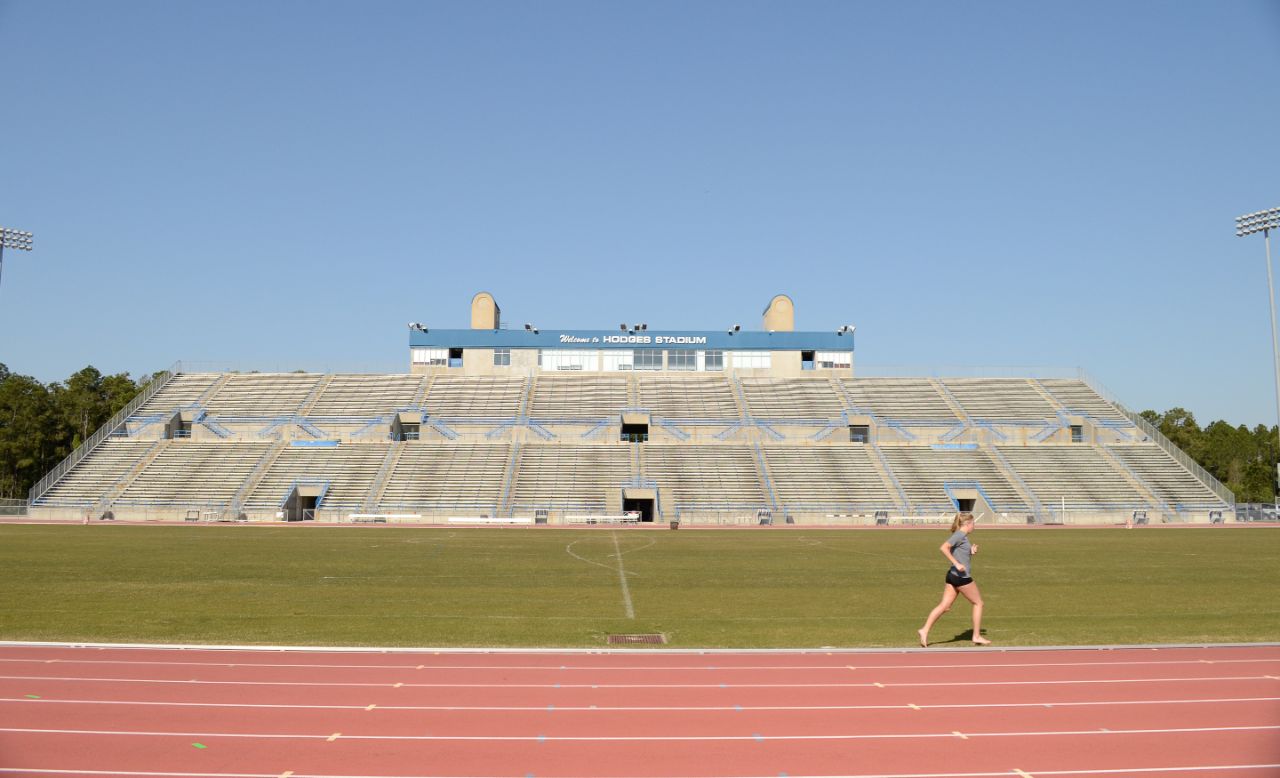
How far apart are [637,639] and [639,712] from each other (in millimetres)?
4103

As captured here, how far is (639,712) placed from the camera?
31.4 feet

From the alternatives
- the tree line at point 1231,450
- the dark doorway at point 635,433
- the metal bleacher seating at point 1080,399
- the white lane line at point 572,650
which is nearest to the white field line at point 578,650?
the white lane line at point 572,650

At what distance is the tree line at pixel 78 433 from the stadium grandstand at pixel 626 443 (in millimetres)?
14845

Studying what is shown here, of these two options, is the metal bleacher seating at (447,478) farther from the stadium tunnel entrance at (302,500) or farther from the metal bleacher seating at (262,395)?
the metal bleacher seating at (262,395)

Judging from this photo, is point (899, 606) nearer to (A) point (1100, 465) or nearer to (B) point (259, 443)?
(A) point (1100, 465)

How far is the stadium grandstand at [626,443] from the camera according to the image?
5816cm

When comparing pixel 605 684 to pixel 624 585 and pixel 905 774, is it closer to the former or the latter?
pixel 905 774

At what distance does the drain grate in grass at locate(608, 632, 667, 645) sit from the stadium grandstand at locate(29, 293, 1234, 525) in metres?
41.6

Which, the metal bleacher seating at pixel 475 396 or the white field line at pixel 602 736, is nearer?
the white field line at pixel 602 736

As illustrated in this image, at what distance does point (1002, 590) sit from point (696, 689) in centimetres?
1232

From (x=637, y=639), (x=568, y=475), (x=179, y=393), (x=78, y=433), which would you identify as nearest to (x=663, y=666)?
(x=637, y=639)

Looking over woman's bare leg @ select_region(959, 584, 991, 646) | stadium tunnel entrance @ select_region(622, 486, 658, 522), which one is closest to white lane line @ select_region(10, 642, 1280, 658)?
woman's bare leg @ select_region(959, 584, 991, 646)

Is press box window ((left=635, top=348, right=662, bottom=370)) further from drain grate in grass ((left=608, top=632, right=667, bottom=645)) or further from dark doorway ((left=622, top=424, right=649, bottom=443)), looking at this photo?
drain grate in grass ((left=608, top=632, right=667, bottom=645))

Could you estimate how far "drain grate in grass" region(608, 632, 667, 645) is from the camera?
13.4 m
